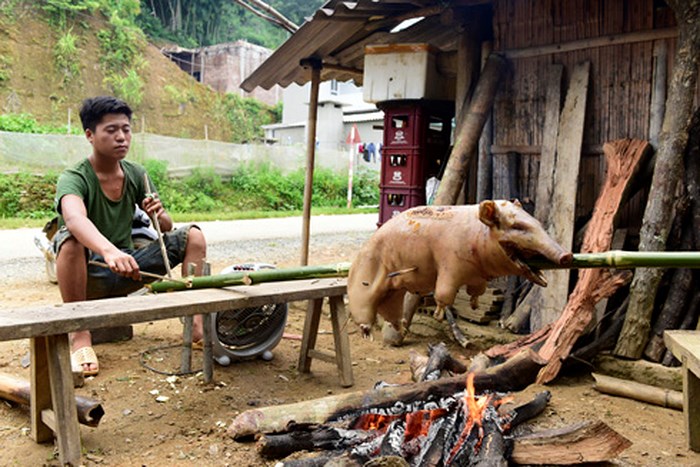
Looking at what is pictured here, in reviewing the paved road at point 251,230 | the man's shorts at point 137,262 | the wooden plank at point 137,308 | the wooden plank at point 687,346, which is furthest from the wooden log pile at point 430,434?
the paved road at point 251,230

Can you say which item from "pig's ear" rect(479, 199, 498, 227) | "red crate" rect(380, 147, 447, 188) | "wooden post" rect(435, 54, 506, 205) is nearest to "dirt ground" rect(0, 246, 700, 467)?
"wooden post" rect(435, 54, 506, 205)

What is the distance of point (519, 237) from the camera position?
1901 millimetres

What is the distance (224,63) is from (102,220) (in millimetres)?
37058

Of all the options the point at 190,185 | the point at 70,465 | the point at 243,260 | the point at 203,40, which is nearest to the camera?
the point at 70,465

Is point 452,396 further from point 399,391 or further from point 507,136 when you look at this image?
point 507,136

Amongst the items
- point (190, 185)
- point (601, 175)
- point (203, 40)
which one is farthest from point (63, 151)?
point (203, 40)

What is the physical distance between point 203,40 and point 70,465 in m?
44.6

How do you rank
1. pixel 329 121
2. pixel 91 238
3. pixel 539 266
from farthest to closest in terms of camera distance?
pixel 329 121, pixel 91 238, pixel 539 266

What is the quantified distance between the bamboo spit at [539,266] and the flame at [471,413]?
99 centimetres

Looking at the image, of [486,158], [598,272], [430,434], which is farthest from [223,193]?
[430,434]

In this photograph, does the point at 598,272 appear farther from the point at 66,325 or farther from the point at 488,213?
the point at 66,325

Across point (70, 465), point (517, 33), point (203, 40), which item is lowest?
point (70, 465)

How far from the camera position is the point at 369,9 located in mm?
5469

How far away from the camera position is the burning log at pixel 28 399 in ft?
10.6
